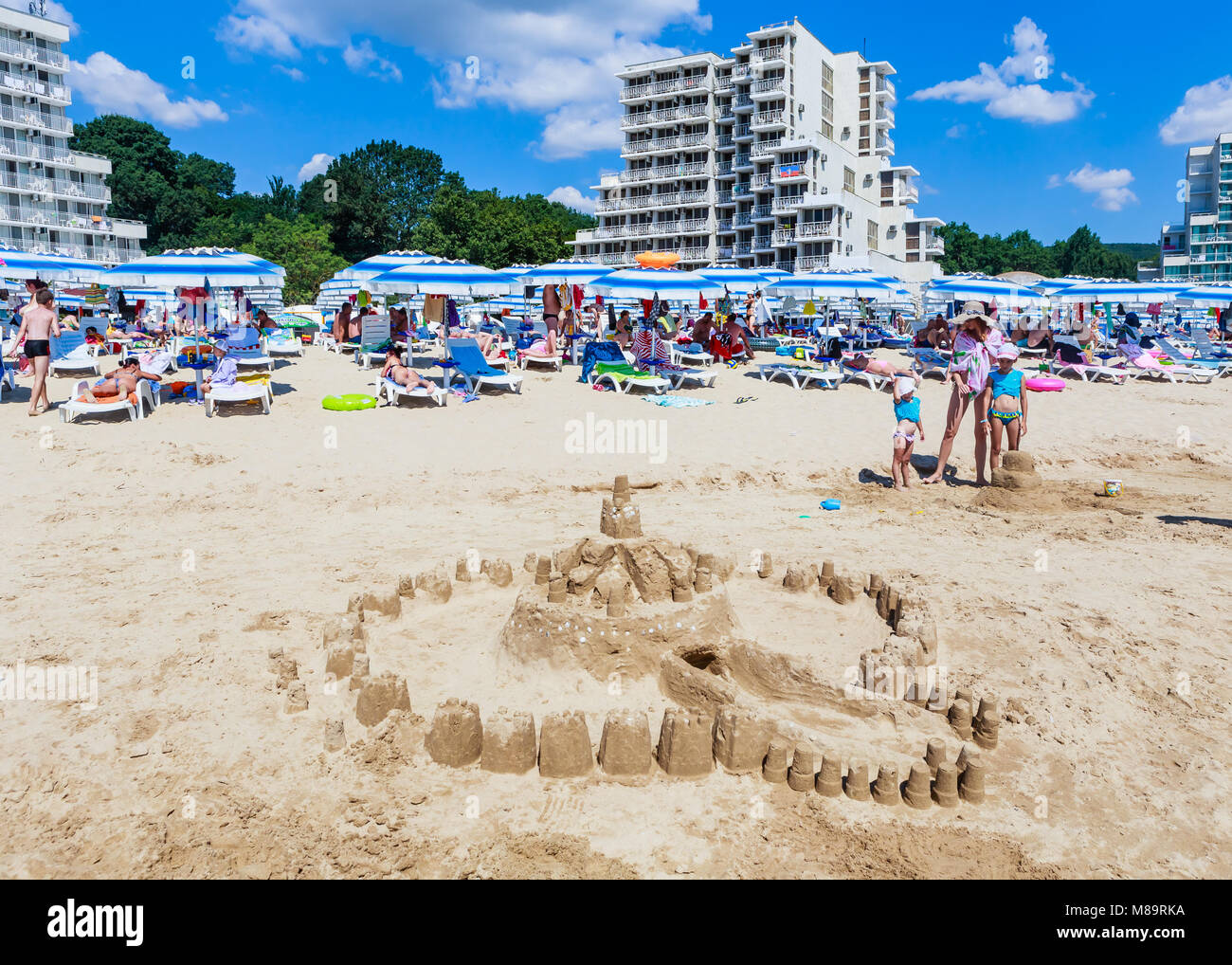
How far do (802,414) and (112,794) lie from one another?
1189 centimetres

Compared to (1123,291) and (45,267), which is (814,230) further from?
(45,267)

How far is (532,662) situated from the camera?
16.4ft

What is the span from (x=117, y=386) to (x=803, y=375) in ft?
38.3

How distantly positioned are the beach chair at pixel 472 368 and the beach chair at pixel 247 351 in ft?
12.0

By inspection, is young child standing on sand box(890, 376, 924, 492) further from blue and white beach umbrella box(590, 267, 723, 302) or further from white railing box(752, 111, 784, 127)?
white railing box(752, 111, 784, 127)

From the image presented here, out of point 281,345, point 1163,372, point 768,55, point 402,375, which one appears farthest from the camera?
point 768,55

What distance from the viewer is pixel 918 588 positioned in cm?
639

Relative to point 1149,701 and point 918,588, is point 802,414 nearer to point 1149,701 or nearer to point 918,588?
point 918,588

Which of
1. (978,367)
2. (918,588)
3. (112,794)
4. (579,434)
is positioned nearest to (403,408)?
(579,434)

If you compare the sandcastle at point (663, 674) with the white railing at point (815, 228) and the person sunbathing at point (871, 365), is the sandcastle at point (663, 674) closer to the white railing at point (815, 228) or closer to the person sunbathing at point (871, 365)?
the person sunbathing at point (871, 365)

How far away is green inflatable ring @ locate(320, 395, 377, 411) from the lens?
1320cm

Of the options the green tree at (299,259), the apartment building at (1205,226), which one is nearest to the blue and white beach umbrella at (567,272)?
the green tree at (299,259)

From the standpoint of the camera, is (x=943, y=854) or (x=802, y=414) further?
(x=802, y=414)

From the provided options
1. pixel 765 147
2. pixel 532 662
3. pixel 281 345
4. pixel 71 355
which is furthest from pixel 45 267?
pixel 765 147
